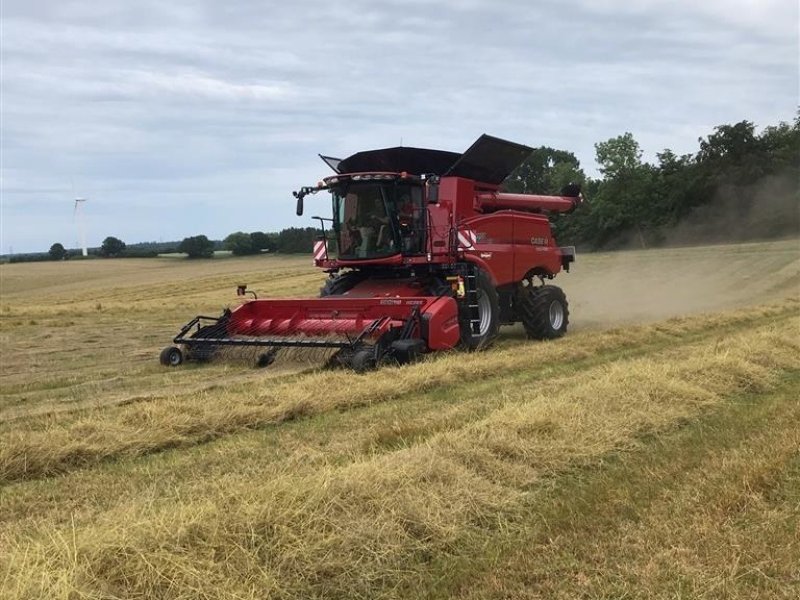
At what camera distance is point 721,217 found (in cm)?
4478

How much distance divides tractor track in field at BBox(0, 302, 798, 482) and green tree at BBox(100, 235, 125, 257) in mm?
68812

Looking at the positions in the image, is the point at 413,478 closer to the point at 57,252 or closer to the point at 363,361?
the point at 363,361

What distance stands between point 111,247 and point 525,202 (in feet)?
218

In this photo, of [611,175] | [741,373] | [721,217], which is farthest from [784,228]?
[741,373]

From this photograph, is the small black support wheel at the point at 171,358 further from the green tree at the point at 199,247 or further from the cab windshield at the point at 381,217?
the green tree at the point at 199,247

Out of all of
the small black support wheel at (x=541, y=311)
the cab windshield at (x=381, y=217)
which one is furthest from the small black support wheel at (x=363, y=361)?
the small black support wheel at (x=541, y=311)

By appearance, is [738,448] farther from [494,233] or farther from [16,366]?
[16,366]

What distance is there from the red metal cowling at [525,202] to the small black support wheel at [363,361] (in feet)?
15.1

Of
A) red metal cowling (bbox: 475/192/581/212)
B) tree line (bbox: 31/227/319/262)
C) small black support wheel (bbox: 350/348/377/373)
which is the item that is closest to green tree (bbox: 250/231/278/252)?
tree line (bbox: 31/227/319/262)

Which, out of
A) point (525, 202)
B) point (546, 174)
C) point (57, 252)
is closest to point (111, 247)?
point (57, 252)

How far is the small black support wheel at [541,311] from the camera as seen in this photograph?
1252 centimetres

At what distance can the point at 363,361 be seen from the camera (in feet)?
27.4

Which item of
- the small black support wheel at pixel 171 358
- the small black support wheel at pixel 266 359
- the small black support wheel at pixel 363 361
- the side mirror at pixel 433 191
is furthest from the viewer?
the side mirror at pixel 433 191

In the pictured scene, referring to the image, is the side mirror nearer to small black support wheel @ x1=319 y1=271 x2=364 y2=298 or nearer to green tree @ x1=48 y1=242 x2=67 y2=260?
small black support wheel @ x1=319 y1=271 x2=364 y2=298
